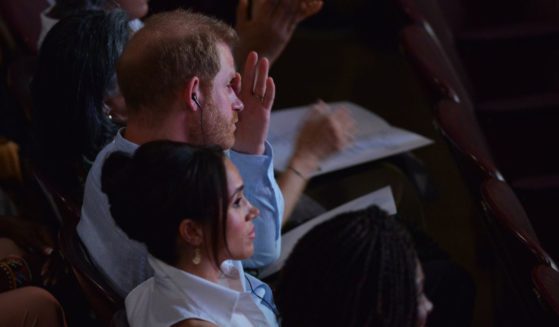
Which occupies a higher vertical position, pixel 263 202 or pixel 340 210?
pixel 263 202

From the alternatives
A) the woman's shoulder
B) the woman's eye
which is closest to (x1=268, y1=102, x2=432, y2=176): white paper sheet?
the woman's eye

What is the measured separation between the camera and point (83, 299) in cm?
190

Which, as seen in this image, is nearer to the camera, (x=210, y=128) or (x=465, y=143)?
(x=210, y=128)

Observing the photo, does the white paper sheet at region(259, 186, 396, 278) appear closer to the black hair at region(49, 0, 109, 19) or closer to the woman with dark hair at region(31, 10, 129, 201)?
the woman with dark hair at region(31, 10, 129, 201)

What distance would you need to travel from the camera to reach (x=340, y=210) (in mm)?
1812

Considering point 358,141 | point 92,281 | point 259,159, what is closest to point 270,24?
point 358,141

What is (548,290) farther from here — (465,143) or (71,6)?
(71,6)

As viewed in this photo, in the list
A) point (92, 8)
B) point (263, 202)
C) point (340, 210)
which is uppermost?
point (92, 8)

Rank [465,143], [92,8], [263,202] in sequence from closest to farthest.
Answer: [263,202]
[465,143]
[92,8]

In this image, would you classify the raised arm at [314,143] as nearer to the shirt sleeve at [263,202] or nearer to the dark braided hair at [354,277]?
the shirt sleeve at [263,202]

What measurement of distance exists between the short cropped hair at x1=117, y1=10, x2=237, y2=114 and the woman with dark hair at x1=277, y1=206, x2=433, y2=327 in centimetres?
49

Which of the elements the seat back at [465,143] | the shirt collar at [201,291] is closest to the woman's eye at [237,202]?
the shirt collar at [201,291]

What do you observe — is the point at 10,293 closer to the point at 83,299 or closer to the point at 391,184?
the point at 83,299

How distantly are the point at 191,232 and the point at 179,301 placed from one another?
0.35 feet
